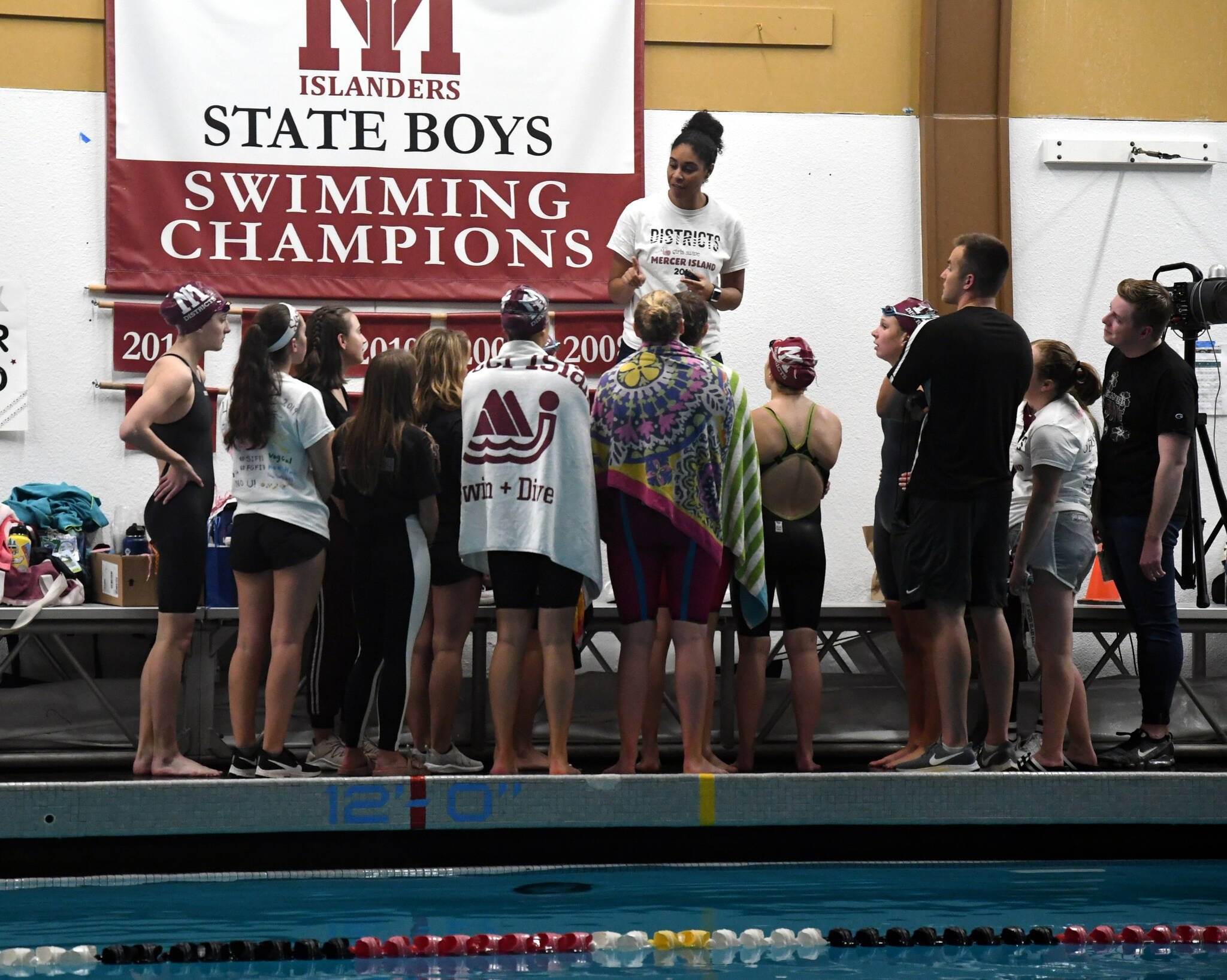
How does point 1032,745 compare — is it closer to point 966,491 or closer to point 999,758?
point 999,758

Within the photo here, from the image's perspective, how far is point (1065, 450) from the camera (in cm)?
464

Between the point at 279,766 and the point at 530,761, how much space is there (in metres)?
0.84

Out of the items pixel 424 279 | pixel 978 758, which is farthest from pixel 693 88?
pixel 978 758

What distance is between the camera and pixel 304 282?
6820 millimetres

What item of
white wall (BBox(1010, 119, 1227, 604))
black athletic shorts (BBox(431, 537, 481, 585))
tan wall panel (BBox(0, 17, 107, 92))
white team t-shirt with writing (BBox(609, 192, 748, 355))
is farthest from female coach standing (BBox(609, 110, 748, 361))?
tan wall panel (BBox(0, 17, 107, 92))

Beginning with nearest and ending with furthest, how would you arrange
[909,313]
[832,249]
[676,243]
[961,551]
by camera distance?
[961,551] < [909,313] < [676,243] < [832,249]

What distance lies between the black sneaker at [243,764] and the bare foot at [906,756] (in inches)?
81.5

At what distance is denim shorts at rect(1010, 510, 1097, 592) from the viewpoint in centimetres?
472

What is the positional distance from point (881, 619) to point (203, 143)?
3829mm

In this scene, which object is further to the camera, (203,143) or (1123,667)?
(203,143)

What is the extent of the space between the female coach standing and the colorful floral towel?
91 cm

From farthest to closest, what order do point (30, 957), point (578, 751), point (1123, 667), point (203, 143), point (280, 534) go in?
point (203, 143) < point (1123, 667) < point (578, 751) < point (280, 534) < point (30, 957)

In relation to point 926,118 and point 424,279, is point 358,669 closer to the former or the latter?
point 424,279

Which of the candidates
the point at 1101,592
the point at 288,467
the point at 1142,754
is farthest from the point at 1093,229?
the point at 288,467
